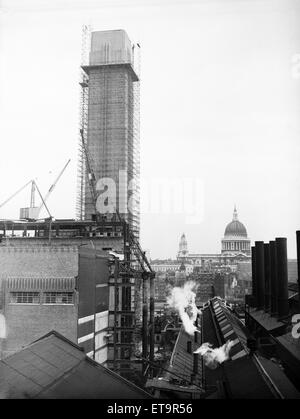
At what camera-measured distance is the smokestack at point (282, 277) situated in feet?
73.5

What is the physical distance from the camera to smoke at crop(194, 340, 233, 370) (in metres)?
16.9

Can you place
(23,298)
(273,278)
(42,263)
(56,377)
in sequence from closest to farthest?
(56,377), (23,298), (42,263), (273,278)

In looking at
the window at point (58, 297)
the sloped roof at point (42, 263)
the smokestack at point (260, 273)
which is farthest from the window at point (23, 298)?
the smokestack at point (260, 273)

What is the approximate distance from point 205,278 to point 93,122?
3907cm

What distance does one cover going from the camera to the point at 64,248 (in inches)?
801

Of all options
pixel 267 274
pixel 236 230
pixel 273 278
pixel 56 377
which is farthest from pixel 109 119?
pixel 236 230

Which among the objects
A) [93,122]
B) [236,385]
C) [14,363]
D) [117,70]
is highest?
[117,70]

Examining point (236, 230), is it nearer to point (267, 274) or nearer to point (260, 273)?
point (260, 273)

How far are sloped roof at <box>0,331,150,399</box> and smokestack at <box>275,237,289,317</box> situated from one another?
56.0ft

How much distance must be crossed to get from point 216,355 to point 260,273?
13.1m

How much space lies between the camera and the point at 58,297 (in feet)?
65.7
